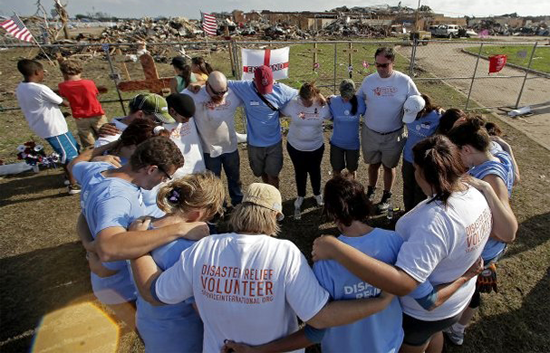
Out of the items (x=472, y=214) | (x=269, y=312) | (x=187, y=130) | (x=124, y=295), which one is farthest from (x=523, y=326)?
(x=187, y=130)

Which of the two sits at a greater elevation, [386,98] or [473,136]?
[473,136]

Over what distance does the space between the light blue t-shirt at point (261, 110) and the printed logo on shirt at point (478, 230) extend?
9.90ft

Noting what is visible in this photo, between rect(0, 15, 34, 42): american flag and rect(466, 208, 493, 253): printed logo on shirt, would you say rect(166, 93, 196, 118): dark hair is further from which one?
rect(0, 15, 34, 42): american flag

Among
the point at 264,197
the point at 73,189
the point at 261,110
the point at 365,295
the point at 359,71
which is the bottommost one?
the point at 73,189

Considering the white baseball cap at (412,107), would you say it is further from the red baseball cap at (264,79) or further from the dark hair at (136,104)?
the dark hair at (136,104)

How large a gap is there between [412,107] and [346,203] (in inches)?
108

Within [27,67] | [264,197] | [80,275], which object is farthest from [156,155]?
[27,67]

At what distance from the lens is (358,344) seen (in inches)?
70.4

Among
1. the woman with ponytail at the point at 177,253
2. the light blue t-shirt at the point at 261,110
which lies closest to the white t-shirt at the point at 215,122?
the light blue t-shirt at the point at 261,110

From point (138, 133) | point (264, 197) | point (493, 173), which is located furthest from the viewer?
point (138, 133)

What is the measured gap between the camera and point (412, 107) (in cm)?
384

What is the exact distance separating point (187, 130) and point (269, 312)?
9.26 feet

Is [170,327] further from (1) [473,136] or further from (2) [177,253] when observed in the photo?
(1) [473,136]

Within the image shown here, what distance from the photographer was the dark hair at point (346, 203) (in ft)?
5.59
